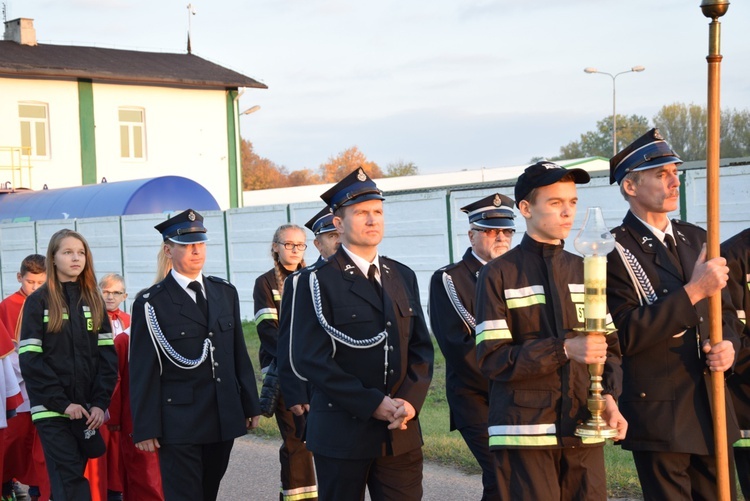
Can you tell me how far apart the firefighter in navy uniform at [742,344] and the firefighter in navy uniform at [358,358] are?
1.59 metres

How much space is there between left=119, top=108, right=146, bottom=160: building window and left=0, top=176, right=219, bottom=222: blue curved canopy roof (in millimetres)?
10761

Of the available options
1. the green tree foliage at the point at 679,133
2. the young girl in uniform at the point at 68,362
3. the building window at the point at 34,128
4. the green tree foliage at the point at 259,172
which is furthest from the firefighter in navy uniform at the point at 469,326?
the green tree foliage at the point at 259,172

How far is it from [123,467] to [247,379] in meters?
1.72

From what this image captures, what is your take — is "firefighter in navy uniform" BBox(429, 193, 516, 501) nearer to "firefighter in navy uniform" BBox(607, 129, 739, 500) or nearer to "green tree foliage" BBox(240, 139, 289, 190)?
"firefighter in navy uniform" BBox(607, 129, 739, 500)

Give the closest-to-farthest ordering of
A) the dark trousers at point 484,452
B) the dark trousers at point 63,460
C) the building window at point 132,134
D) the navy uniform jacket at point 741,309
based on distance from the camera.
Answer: the navy uniform jacket at point 741,309
the dark trousers at point 484,452
the dark trousers at point 63,460
the building window at point 132,134

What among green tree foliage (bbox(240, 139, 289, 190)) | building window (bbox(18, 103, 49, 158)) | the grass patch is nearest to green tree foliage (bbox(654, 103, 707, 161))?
green tree foliage (bbox(240, 139, 289, 190))

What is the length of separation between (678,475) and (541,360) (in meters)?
1.08

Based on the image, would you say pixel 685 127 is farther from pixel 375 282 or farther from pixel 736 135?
pixel 375 282

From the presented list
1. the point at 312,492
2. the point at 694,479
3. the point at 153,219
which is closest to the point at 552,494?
the point at 694,479

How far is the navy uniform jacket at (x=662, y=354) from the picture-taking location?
4.56 meters

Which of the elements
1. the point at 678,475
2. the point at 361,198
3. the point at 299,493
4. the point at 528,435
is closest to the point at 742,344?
the point at 678,475

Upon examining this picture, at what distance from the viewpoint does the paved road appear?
24.7 ft

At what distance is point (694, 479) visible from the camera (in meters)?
4.80

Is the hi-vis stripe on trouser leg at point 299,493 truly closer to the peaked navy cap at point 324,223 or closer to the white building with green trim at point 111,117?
the peaked navy cap at point 324,223
